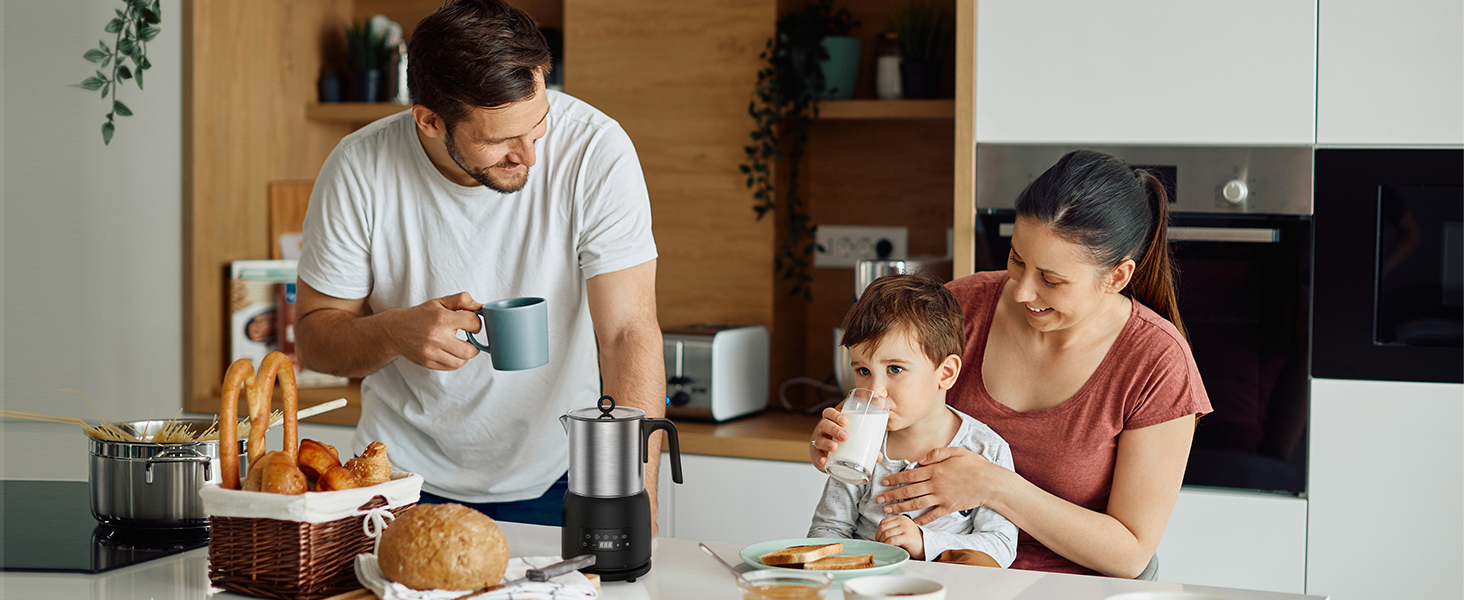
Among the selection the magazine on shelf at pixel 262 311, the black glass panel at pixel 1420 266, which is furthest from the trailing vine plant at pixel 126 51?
the black glass panel at pixel 1420 266

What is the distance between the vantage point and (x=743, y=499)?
8.14ft

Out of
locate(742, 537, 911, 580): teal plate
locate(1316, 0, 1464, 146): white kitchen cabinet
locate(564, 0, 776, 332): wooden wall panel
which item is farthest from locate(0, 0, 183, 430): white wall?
locate(1316, 0, 1464, 146): white kitchen cabinet

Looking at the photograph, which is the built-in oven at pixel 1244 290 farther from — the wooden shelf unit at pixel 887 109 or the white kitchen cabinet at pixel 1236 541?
the wooden shelf unit at pixel 887 109

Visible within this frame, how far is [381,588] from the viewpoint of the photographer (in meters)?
1.09

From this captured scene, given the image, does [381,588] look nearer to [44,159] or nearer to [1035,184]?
[1035,184]

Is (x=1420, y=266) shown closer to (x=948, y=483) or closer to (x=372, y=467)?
(x=948, y=483)

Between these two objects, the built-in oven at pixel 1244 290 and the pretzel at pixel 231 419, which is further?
the built-in oven at pixel 1244 290

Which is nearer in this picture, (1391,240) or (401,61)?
(1391,240)

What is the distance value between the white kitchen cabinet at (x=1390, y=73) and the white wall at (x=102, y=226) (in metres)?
2.77

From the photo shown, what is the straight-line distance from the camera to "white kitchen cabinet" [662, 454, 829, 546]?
244 centimetres

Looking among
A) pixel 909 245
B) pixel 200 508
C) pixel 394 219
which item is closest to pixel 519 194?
pixel 394 219

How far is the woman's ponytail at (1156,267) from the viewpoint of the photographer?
5.25 feet

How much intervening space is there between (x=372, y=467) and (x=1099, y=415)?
38.6 inches

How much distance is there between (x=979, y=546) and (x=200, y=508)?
0.99 meters
